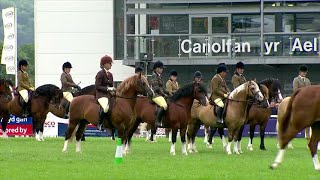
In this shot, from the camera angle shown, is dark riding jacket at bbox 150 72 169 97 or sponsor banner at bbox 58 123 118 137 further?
sponsor banner at bbox 58 123 118 137

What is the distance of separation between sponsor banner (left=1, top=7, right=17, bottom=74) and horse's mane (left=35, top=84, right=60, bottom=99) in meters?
17.7

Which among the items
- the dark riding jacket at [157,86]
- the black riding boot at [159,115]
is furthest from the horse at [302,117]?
the dark riding jacket at [157,86]

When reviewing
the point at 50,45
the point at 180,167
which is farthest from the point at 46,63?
the point at 180,167

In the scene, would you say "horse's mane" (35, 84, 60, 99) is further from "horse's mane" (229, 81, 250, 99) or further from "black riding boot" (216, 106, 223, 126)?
"horse's mane" (229, 81, 250, 99)

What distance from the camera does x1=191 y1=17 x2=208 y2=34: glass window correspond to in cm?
6056

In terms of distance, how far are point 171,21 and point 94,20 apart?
869cm

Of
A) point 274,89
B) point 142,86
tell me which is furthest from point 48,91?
point 142,86

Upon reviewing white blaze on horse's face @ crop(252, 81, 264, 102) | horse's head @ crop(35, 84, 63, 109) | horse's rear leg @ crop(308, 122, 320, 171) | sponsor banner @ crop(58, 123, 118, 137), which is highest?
white blaze on horse's face @ crop(252, 81, 264, 102)

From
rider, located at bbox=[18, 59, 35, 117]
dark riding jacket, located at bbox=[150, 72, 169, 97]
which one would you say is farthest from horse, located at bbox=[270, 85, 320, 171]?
rider, located at bbox=[18, 59, 35, 117]

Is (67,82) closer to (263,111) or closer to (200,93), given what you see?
(263,111)

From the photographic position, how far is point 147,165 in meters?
24.3

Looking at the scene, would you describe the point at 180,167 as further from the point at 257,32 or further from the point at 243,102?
the point at 257,32

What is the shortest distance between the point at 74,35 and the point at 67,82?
3150 cm

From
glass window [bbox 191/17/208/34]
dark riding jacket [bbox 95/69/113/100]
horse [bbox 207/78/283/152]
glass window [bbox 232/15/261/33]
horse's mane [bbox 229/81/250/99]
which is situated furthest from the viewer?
glass window [bbox 191/17/208/34]
